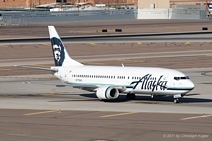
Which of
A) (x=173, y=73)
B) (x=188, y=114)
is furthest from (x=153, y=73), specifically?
(x=188, y=114)

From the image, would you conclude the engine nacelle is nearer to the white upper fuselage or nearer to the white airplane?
the white airplane

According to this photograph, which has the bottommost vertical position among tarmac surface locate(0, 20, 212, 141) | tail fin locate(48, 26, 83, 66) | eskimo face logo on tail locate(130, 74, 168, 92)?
tarmac surface locate(0, 20, 212, 141)

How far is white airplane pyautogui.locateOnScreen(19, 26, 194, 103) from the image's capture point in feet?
190

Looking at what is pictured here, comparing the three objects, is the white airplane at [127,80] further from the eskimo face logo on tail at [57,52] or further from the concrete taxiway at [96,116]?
the eskimo face logo on tail at [57,52]

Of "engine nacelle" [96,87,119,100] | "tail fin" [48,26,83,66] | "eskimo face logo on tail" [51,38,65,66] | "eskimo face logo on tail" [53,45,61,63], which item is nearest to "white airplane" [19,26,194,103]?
"engine nacelle" [96,87,119,100]

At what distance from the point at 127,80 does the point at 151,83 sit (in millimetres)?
2848

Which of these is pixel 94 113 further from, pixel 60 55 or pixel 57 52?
pixel 57 52

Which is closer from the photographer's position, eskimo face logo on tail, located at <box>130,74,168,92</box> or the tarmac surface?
the tarmac surface

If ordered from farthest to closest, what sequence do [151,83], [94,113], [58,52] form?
[58,52] < [151,83] < [94,113]

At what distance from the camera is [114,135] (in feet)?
136

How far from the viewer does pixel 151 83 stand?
5875cm

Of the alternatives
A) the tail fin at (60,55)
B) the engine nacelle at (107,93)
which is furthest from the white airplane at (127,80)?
the tail fin at (60,55)

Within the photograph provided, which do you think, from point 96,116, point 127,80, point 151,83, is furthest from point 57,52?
point 96,116

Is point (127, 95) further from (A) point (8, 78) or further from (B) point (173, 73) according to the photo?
(A) point (8, 78)
